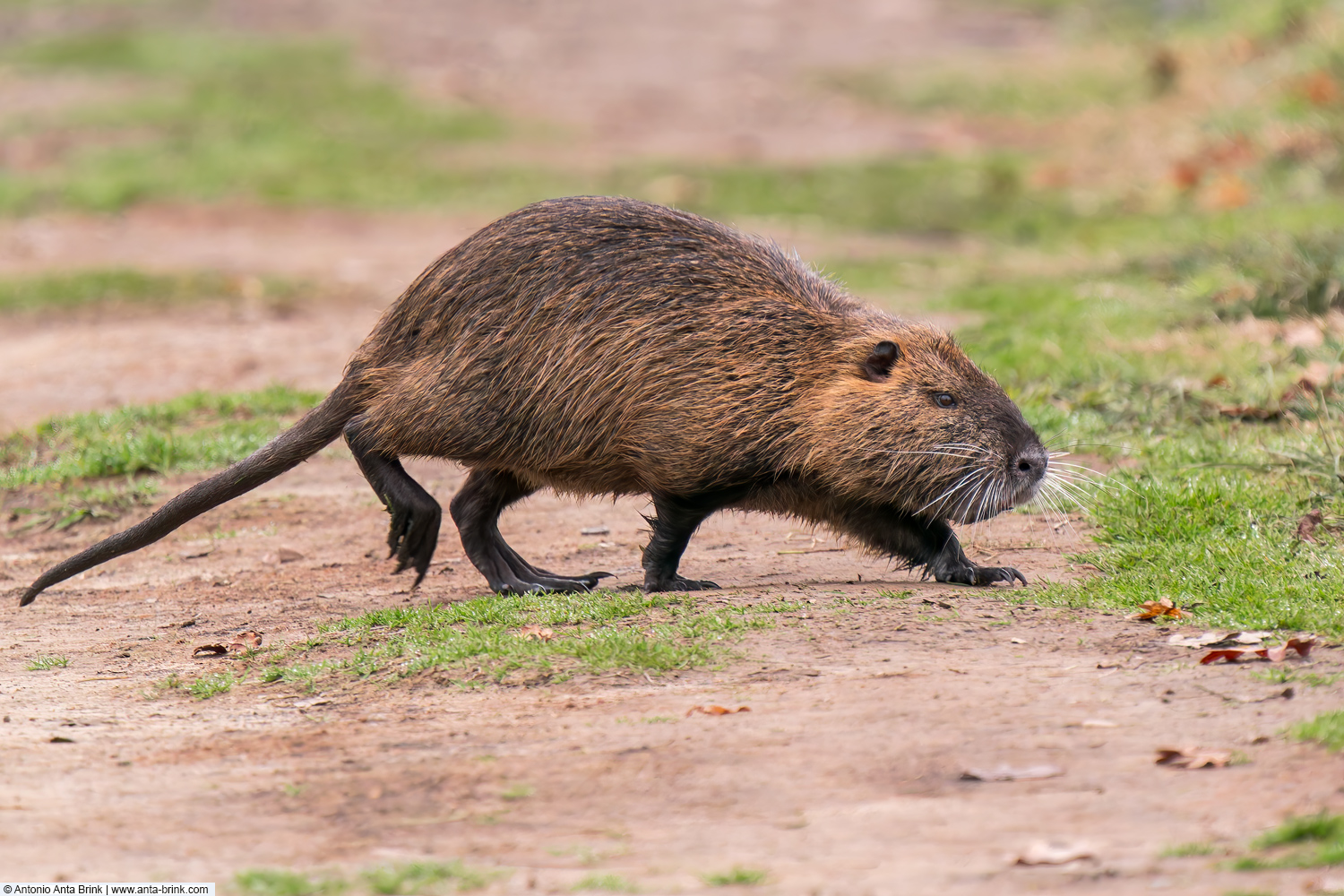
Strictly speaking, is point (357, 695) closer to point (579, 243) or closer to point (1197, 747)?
point (579, 243)

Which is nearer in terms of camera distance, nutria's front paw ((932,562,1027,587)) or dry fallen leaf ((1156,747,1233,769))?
dry fallen leaf ((1156,747,1233,769))

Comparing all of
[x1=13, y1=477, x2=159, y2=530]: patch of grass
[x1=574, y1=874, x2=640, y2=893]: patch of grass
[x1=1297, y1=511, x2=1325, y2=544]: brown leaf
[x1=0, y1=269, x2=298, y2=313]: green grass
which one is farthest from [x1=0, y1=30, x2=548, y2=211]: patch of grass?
[x1=574, y1=874, x2=640, y2=893]: patch of grass

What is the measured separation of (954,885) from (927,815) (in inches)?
12.7

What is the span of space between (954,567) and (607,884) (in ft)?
7.73

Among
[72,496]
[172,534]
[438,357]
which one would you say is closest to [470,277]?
[438,357]

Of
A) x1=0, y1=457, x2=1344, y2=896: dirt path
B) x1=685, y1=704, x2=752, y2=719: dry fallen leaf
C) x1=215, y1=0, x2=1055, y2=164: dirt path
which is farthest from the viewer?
x1=215, y1=0, x2=1055, y2=164: dirt path

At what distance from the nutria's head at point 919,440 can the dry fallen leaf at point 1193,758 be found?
156 cm

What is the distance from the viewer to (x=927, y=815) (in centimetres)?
310

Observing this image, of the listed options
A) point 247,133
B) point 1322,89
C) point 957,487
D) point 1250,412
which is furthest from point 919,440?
point 247,133

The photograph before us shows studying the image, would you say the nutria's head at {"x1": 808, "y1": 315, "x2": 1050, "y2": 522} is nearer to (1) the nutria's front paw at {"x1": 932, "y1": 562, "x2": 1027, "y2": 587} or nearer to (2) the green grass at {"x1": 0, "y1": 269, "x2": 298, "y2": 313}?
(1) the nutria's front paw at {"x1": 932, "y1": 562, "x2": 1027, "y2": 587}

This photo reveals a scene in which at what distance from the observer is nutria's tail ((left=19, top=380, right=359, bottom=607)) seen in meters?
5.18

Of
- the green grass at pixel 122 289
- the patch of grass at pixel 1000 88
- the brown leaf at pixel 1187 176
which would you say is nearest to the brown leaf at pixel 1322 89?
the brown leaf at pixel 1187 176

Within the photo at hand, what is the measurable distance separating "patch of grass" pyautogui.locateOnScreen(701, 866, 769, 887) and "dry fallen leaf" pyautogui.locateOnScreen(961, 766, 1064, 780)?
609 mm

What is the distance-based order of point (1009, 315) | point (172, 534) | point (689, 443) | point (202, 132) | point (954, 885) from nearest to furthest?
1. point (954, 885)
2. point (689, 443)
3. point (172, 534)
4. point (1009, 315)
5. point (202, 132)
